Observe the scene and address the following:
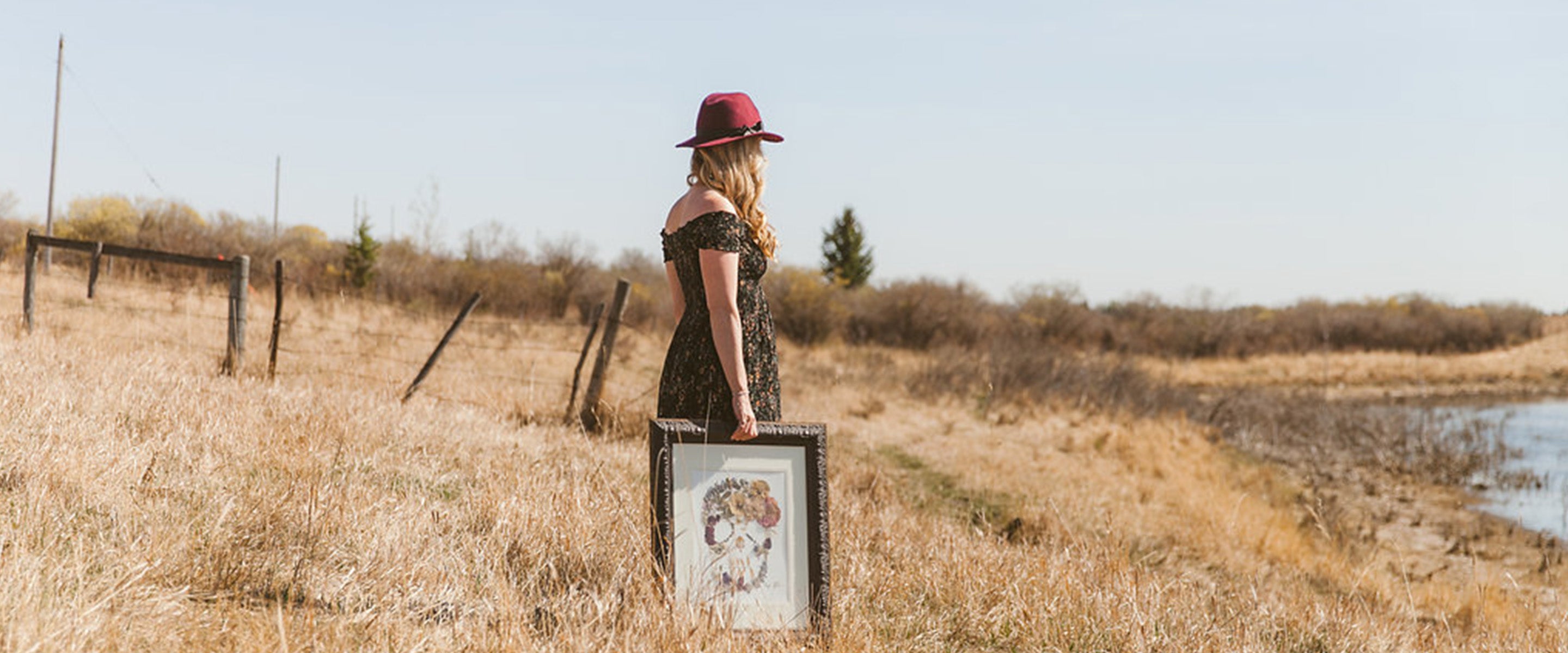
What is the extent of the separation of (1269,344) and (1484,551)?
32.1 m

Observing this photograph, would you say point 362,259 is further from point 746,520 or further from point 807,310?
point 746,520

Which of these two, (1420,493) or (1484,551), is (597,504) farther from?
(1420,493)

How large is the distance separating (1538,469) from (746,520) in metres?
19.4

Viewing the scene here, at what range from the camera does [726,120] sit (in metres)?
3.73

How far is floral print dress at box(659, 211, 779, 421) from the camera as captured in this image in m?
3.85

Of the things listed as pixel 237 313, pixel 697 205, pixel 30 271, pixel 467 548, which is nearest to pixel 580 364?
pixel 237 313

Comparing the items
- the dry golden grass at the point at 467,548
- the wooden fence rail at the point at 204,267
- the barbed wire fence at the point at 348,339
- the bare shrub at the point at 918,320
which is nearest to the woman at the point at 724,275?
the dry golden grass at the point at 467,548

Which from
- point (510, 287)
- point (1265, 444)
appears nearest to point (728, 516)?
point (1265, 444)

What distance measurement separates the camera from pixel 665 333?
2700 centimetres

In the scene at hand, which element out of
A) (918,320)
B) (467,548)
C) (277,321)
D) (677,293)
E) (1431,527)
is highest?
(918,320)

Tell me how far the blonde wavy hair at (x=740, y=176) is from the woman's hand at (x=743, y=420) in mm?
546

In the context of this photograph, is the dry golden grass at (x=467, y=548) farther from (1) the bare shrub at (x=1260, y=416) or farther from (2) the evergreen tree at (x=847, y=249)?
(2) the evergreen tree at (x=847, y=249)

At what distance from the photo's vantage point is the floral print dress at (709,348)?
12.6ft

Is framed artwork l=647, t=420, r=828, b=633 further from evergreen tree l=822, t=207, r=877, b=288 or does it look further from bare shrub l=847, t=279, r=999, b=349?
evergreen tree l=822, t=207, r=877, b=288
